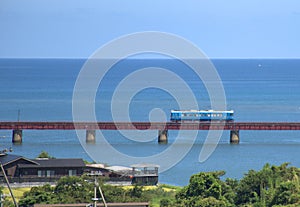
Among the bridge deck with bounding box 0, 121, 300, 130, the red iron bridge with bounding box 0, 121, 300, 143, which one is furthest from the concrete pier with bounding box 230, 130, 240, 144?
the bridge deck with bounding box 0, 121, 300, 130

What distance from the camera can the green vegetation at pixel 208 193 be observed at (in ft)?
115

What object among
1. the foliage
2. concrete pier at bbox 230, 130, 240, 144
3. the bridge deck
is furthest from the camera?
the bridge deck

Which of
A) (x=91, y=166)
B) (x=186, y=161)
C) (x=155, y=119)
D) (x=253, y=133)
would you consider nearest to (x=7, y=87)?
(x=155, y=119)

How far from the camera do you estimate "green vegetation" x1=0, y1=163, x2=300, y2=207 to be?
115 ft

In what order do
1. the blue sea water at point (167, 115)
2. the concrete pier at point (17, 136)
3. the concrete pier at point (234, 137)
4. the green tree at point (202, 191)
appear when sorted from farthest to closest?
the concrete pier at point (234, 137), the concrete pier at point (17, 136), the blue sea water at point (167, 115), the green tree at point (202, 191)

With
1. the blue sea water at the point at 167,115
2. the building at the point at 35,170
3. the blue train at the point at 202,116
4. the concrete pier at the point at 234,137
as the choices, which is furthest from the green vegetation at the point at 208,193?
the blue train at the point at 202,116

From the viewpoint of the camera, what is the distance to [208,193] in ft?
119

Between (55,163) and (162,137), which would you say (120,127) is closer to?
(162,137)

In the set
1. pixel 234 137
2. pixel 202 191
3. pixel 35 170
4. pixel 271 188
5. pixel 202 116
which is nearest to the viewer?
pixel 202 191

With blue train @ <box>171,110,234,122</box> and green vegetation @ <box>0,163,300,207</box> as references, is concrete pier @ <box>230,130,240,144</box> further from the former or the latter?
green vegetation @ <box>0,163,300,207</box>

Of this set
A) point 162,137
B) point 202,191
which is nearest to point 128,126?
point 162,137

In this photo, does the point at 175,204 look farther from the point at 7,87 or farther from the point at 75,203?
the point at 7,87

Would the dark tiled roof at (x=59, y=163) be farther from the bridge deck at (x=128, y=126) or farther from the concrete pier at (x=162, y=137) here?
the bridge deck at (x=128, y=126)

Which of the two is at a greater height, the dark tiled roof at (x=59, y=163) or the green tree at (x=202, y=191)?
the dark tiled roof at (x=59, y=163)
